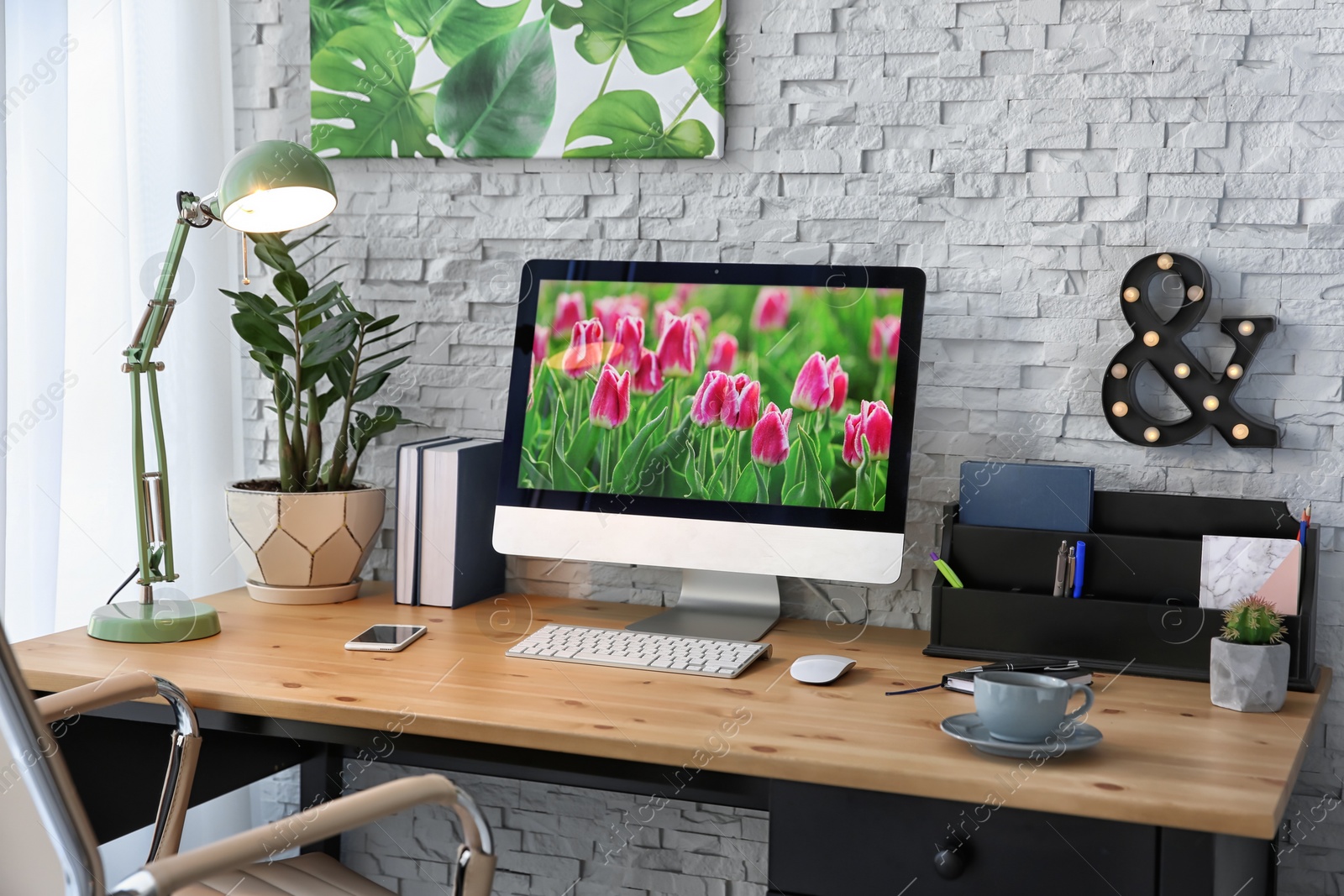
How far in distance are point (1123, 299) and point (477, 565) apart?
1093 millimetres

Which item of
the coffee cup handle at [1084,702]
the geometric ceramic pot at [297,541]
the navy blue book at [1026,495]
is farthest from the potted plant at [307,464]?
the coffee cup handle at [1084,702]

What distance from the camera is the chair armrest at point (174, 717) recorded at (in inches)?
49.4

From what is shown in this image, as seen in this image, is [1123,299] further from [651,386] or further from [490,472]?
[490,472]

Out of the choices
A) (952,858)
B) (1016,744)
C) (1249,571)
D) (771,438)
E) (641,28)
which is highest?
(641,28)

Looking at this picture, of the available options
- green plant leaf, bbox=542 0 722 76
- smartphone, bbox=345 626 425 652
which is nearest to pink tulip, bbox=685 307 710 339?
green plant leaf, bbox=542 0 722 76

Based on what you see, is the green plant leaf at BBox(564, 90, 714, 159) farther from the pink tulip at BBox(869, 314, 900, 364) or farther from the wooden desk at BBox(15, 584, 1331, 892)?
the wooden desk at BBox(15, 584, 1331, 892)

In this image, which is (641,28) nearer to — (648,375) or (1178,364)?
(648,375)

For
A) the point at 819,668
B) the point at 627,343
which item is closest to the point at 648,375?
the point at 627,343

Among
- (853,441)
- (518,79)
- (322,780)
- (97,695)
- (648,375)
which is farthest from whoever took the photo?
(322,780)

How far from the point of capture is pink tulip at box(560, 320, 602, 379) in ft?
5.72

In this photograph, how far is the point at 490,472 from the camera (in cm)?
190

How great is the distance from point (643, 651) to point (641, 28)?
3.37ft

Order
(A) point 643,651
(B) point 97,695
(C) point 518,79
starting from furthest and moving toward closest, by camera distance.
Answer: (C) point 518,79
(A) point 643,651
(B) point 97,695

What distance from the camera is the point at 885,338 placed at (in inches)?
63.1
